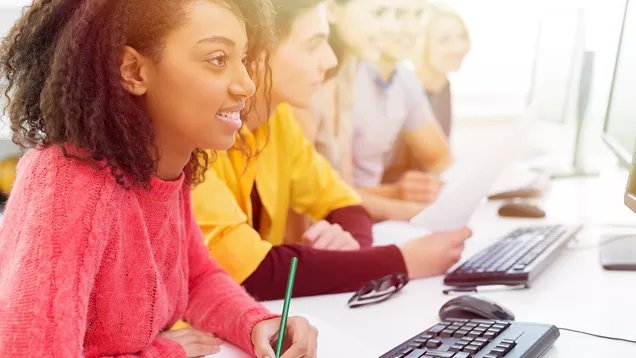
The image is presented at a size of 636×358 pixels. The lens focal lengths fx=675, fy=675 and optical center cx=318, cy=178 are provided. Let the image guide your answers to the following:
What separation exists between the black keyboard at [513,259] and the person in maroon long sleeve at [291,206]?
5 cm

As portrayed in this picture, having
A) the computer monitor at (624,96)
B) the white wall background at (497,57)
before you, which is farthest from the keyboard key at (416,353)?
the white wall background at (497,57)

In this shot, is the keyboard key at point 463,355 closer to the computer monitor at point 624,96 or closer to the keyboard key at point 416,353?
the keyboard key at point 416,353

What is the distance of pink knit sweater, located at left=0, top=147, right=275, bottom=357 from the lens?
57 centimetres

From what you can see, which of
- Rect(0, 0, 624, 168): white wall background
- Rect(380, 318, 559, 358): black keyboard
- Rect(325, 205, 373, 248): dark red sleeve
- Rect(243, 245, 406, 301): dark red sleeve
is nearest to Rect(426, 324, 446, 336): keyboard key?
Rect(380, 318, 559, 358): black keyboard

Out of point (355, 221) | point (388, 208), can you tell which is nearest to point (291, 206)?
point (355, 221)

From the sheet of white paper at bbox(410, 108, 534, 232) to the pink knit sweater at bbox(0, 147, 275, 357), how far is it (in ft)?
1.35

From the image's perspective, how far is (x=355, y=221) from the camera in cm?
139

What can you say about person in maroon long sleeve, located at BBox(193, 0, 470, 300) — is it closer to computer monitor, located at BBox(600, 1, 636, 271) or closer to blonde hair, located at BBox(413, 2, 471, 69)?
computer monitor, located at BBox(600, 1, 636, 271)

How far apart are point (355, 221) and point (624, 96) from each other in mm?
574

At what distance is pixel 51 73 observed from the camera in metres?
0.62

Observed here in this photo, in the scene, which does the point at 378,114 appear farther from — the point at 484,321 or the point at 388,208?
the point at 484,321

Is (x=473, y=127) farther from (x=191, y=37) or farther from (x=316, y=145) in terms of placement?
(x=191, y=37)

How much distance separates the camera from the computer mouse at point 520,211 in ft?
5.12

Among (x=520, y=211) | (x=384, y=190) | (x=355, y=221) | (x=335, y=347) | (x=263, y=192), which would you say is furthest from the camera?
(x=384, y=190)
